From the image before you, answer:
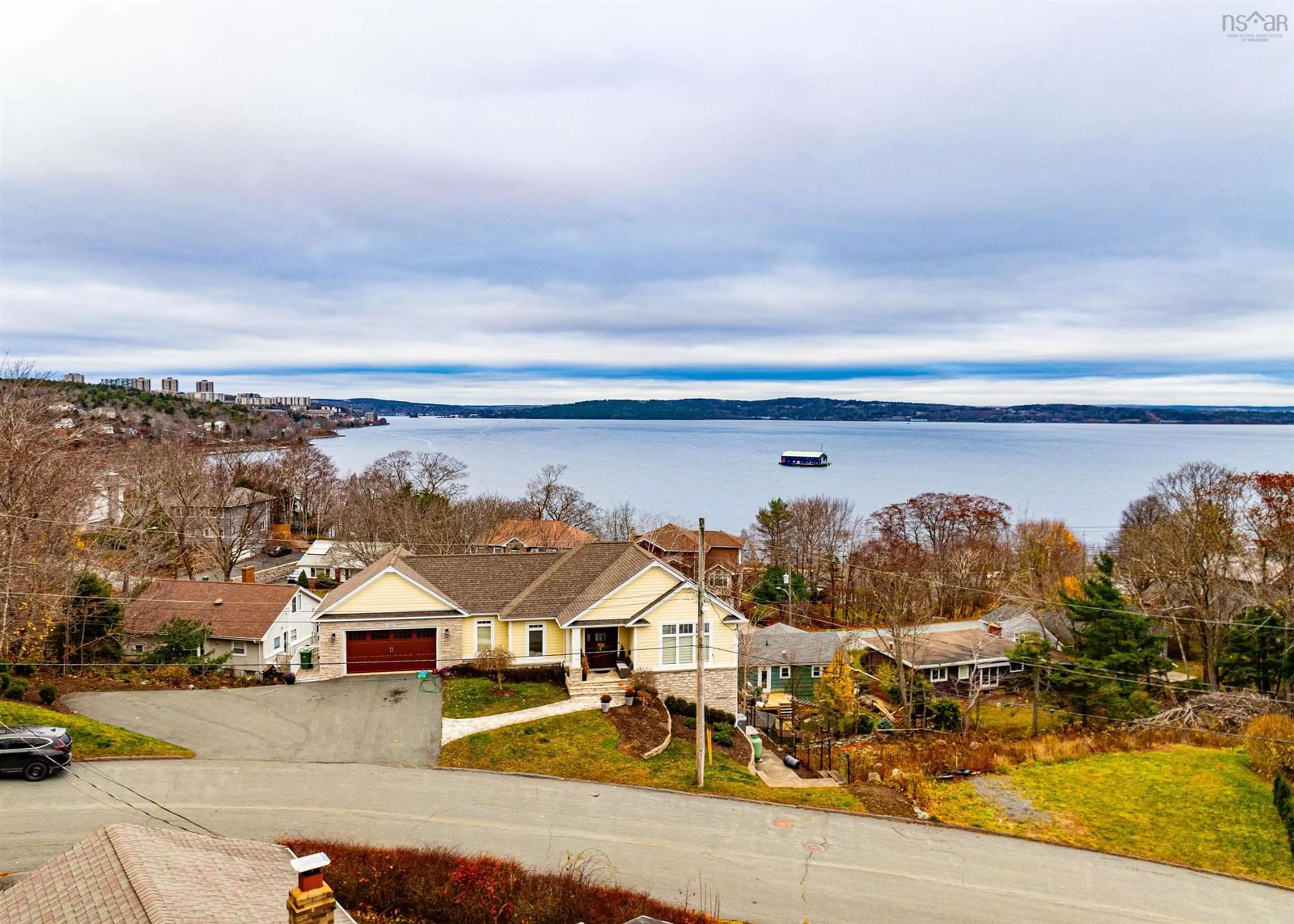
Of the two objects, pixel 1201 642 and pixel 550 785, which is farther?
pixel 1201 642

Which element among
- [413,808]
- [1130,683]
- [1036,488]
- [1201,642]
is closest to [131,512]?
[413,808]

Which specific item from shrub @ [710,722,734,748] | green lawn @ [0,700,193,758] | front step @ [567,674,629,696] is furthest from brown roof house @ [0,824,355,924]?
shrub @ [710,722,734,748]

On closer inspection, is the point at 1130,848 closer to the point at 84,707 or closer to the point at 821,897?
the point at 821,897

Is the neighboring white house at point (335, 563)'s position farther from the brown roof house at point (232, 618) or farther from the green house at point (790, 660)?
the green house at point (790, 660)

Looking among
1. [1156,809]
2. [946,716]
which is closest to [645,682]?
[946,716]

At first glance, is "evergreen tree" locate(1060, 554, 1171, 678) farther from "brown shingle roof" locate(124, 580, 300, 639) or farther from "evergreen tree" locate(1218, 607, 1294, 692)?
"brown shingle roof" locate(124, 580, 300, 639)

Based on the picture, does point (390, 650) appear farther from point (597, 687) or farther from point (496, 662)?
Answer: point (597, 687)
